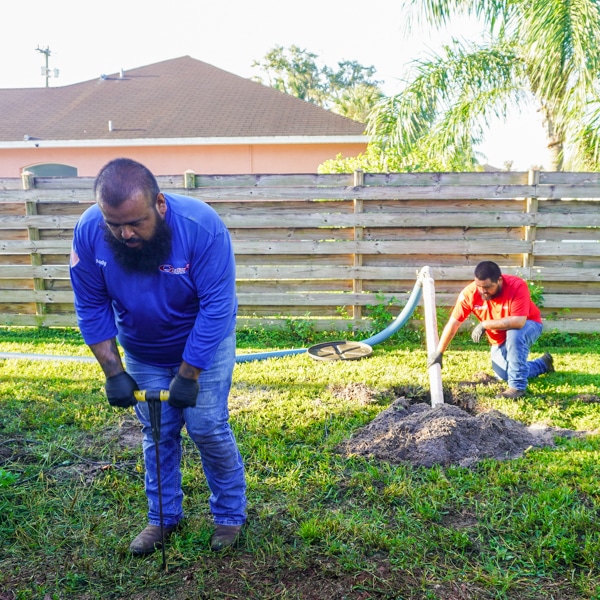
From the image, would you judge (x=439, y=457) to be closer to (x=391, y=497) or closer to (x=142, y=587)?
(x=391, y=497)

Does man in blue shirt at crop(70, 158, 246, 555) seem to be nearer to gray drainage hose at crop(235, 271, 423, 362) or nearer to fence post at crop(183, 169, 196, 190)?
gray drainage hose at crop(235, 271, 423, 362)

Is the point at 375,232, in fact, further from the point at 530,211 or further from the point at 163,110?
the point at 163,110

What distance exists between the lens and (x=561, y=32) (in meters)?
9.06

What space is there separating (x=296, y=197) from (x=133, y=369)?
4.87m

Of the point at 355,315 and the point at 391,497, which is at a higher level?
the point at 355,315

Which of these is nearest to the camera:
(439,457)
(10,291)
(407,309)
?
(439,457)

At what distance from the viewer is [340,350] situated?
683 centimetres

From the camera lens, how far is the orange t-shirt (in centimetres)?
539

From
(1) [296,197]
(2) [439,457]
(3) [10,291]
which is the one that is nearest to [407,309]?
(1) [296,197]

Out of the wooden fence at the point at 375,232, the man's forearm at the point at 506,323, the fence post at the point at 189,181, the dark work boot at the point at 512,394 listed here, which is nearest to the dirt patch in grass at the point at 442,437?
the dark work boot at the point at 512,394

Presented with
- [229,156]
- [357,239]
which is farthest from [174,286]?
[229,156]

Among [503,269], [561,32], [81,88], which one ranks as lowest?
[503,269]

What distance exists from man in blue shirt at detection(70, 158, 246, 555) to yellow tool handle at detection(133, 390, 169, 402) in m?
0.03

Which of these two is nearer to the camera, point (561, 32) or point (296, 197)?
point (296, 197)
